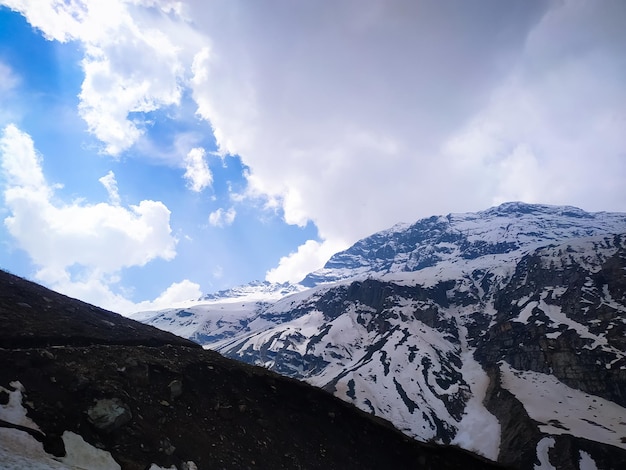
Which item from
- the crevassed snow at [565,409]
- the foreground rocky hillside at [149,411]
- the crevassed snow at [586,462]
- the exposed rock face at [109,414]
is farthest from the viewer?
the crevassed snow at [565,409]

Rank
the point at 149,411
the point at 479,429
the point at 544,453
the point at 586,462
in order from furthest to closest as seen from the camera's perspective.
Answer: the point at 479,429 → the point at 544,453 → the point at 586,462 → the point at 149,411

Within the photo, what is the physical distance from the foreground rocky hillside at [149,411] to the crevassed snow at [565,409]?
122769 millimetres

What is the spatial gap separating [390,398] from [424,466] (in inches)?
6034

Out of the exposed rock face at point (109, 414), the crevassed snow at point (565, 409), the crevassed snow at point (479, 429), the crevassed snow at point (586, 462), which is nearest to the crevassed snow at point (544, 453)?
the crevassed snow at point (565, 409)

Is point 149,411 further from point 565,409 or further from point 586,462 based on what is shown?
point 565,409

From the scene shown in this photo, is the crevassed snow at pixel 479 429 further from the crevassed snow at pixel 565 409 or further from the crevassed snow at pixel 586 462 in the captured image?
the crevassed snow at pixel 586 462

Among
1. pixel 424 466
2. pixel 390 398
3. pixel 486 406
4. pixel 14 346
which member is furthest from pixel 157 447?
pixel 486 406

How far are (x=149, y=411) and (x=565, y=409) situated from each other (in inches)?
6819

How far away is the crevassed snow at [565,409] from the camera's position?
130 meters

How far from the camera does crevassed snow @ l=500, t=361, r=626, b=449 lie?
427 feet

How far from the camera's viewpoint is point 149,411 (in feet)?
84.6

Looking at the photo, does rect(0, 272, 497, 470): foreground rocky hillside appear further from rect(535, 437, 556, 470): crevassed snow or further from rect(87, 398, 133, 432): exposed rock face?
rect(535, 437, 556, 470): crevassed snow

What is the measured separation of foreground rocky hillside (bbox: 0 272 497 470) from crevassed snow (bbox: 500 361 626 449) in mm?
122769

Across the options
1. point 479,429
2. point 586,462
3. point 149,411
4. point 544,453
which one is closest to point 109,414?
point 149,411
